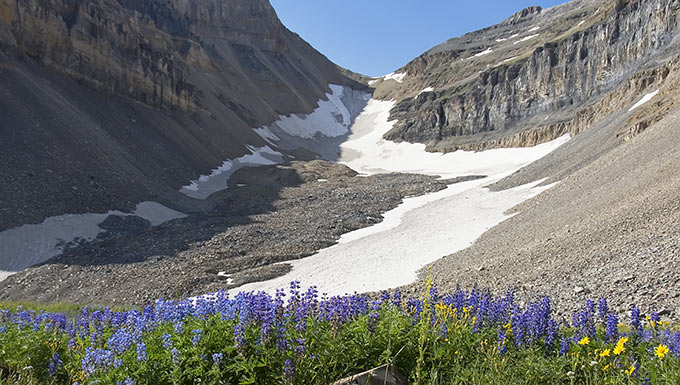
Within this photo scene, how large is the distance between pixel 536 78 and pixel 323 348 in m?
87.2

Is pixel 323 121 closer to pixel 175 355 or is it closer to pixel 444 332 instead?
pixel 444 332

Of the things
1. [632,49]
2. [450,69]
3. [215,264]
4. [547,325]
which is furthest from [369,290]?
[450,69]

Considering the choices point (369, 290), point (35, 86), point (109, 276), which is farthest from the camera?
point (35, 86)

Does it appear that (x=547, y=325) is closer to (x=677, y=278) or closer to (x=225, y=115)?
(x=677, y=278)

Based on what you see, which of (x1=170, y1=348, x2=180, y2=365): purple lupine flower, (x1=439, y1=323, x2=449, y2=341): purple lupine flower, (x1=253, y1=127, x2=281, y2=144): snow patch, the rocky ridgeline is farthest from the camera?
(x1=253, y1=127, x2=281, y2=144): snow patch

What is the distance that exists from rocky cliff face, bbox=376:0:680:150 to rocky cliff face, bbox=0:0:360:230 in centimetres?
4010

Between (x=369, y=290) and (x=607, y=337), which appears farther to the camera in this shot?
(x=369, y=290)

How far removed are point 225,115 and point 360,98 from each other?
250 feet

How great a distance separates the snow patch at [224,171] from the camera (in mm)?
49506

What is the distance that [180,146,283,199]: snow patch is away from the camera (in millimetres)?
49506

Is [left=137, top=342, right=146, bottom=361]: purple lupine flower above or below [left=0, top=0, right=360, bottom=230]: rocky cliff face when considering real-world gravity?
below

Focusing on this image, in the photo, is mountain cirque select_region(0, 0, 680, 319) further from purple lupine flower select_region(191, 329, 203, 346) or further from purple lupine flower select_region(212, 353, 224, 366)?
purple lupine flower select_region(191, 329, 203, 346)

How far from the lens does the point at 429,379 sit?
4.98 m

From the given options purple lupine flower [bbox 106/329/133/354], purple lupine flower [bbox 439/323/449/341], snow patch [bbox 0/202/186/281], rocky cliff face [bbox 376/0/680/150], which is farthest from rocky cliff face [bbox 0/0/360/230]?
rocky cliff face [bbox 376/0/680/150]
